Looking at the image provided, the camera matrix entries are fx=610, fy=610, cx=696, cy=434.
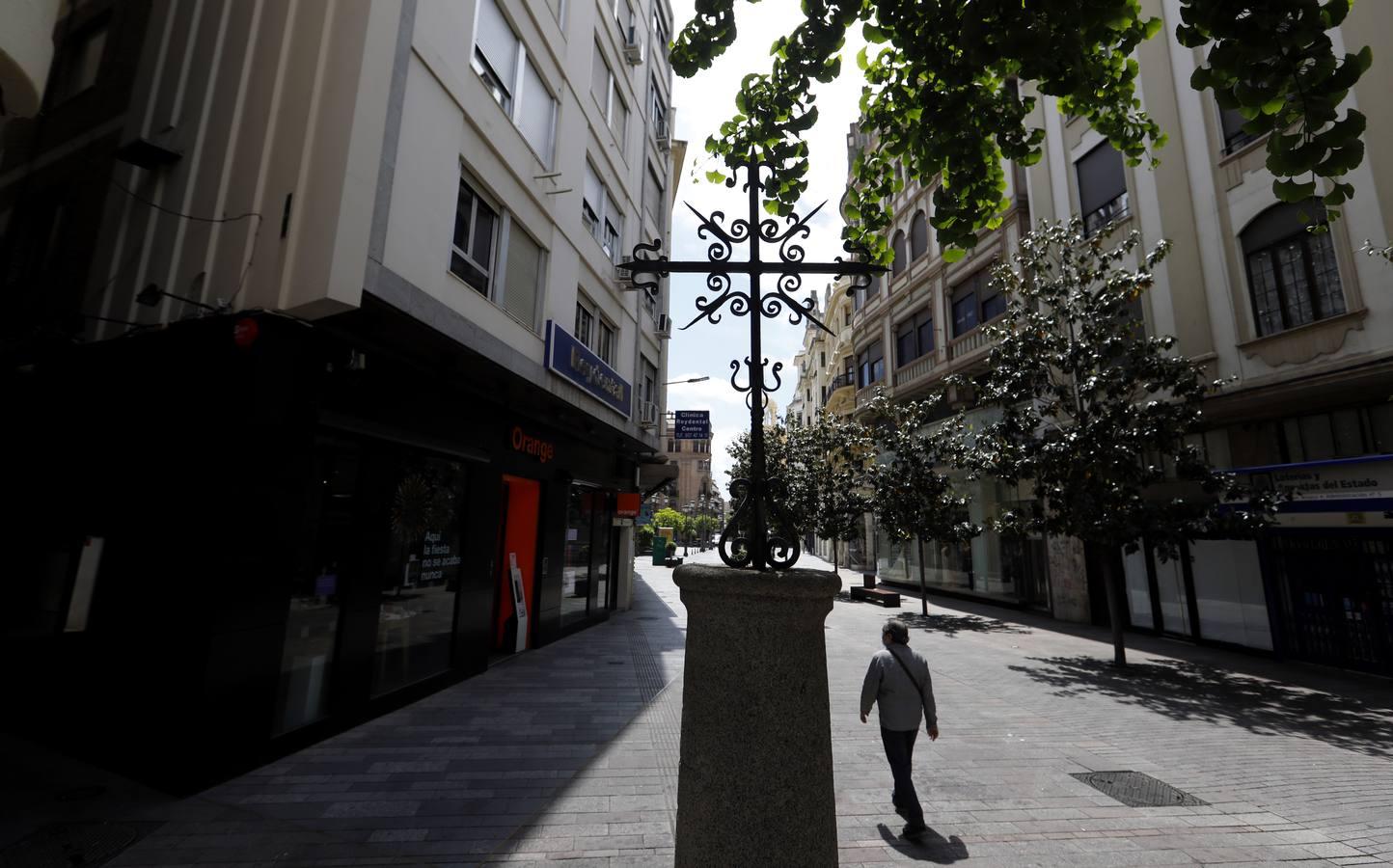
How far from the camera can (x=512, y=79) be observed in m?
10.2

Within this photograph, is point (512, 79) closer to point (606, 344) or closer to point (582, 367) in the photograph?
point (582, 367)

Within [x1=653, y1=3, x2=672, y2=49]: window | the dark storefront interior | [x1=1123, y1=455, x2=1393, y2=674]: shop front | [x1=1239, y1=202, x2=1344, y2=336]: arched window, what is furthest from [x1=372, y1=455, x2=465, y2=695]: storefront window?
→ [x1=653, y1=3, x2=672, y2=49]: window

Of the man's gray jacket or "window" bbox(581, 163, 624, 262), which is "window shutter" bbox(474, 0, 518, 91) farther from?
the man's gray jacket

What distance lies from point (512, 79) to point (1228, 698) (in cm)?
1492

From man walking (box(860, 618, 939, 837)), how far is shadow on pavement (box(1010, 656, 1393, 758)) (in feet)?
19.1

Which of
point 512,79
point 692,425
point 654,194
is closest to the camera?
point 512,79

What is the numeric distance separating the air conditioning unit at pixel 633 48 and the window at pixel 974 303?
1292 cm

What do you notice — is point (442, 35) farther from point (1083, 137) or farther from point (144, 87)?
point (1083, 137)

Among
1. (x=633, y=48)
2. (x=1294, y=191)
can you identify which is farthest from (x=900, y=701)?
(x=633, y=48)

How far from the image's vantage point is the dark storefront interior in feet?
18.3

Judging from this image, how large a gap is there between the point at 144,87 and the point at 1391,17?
19.4 metres

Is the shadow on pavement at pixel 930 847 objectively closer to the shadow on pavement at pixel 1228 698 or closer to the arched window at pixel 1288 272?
the shadow on pavement at pixel 1228 698

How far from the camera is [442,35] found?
26.3 ft

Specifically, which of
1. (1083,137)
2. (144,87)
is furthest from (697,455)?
(144,87)
